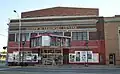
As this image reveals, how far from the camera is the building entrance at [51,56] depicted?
67.8 meters

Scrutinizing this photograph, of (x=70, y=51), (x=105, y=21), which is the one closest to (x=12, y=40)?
(x=70, y=51)

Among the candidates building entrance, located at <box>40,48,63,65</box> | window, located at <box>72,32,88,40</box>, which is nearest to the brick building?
window, located at <box>72,32,88,40</box>

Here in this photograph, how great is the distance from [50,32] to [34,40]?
14.9 feet

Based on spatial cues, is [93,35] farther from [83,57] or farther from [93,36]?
[83,57]

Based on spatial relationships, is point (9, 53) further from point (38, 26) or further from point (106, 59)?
point (106, 59)

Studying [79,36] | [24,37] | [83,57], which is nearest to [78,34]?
[79,36]

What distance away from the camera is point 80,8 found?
73.8 m

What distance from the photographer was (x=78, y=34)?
67.5m

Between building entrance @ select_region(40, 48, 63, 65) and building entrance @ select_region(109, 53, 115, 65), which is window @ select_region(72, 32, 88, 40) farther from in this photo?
building entrance @ select_region(109, 53, 115, 65)

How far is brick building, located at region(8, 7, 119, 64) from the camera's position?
2594 inches

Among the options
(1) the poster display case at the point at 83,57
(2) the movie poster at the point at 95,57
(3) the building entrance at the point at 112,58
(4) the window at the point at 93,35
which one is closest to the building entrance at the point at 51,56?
(1) the poster display case at the point at 83,57

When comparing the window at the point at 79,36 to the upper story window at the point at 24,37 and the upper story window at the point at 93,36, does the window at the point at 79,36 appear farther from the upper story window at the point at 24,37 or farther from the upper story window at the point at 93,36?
the upper story window at the point at 24,37

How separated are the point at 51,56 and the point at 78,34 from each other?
8.88 metres

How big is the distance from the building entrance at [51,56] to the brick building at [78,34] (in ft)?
3.37
